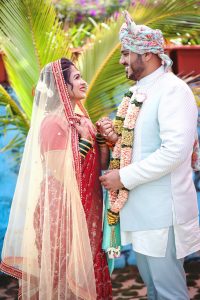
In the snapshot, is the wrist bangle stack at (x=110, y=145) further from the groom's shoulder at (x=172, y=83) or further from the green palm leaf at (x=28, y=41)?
the green palm leaf at (x=28, y=41)

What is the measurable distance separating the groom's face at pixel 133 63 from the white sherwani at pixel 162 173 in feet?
0.17

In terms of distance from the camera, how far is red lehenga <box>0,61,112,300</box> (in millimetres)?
2814

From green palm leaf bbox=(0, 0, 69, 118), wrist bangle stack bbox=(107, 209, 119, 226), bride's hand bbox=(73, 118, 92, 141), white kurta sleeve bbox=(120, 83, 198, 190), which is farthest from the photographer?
green palm leaf bbox=(0, 0, 69, 118)

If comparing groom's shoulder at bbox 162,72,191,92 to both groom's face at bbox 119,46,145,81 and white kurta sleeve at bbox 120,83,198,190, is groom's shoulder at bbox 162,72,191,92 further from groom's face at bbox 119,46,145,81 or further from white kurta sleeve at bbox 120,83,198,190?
groom's face at bbox 119,46,145,81

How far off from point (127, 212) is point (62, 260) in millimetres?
473

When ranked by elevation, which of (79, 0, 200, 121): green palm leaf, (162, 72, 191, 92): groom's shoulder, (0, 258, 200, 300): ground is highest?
(79, 0, 200, 121): green palm leaf

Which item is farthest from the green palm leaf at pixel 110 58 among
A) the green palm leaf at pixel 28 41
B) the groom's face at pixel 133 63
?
the groom's face at pixel 133 63

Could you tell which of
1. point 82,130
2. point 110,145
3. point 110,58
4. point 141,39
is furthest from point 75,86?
point 110,58

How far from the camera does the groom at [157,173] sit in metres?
2.53

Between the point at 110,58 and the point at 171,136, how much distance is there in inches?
66.6

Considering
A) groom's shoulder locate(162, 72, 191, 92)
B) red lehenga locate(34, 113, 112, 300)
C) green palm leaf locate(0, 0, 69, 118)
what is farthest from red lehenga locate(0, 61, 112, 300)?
green palm leaf locate(0, 0, 69, 118)

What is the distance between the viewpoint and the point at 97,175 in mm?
2955

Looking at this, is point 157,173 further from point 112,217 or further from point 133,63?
point 133,63

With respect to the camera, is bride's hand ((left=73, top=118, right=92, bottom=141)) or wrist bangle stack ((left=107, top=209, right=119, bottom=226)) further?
bride's hand ((left=73, top=118, right=92, bottom=141))
